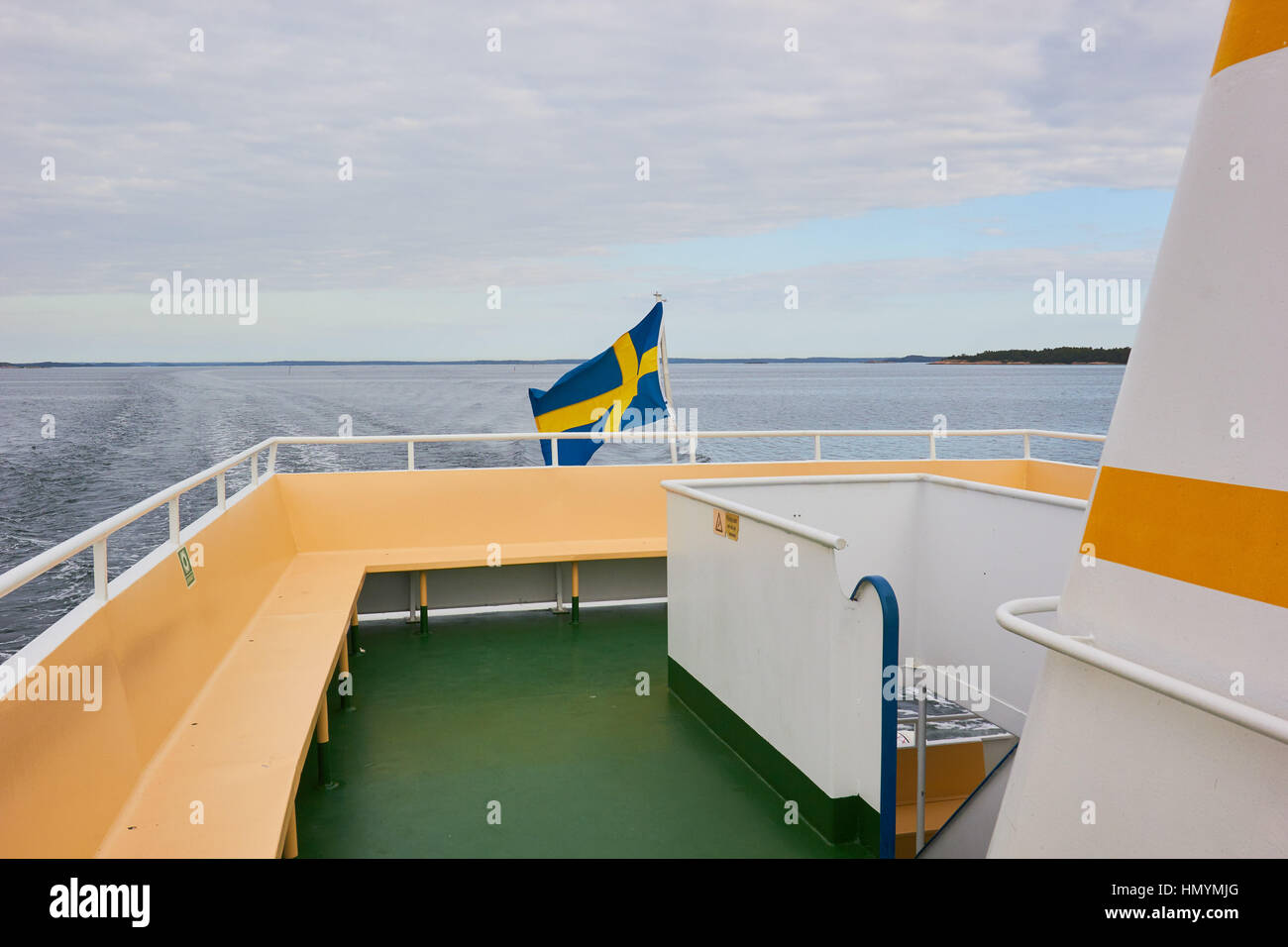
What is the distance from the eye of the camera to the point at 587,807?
341cm

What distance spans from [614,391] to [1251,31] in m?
8.01

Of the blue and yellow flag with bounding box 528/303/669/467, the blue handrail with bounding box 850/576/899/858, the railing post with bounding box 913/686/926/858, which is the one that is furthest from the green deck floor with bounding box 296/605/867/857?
the blue and yellow flag with bounding box 528/303/669/467

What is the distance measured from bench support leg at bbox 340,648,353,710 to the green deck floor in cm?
4

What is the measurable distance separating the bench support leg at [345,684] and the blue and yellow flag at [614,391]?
3873 millimetres

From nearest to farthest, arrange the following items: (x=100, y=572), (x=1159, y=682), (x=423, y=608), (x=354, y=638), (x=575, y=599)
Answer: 1. (x=1159, y=682)
2. (x=100, y=572)
3. (x=354, y=638)
4. (x=423, y=608)
5. (x=575, y=599)

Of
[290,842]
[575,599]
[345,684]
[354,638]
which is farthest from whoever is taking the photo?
[575,599]

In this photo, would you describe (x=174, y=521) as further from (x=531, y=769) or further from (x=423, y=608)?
(x=423, y=608)

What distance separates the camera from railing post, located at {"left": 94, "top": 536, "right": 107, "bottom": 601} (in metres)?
2.52

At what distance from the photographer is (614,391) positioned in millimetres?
9391

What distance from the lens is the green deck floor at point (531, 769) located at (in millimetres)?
3174

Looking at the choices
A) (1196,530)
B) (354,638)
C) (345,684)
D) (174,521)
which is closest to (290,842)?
(174,521)

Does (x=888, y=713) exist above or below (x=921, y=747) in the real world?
above

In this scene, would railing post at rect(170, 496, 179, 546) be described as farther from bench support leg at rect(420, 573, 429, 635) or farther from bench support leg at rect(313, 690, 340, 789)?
bench support leg at rect(420, 573, 429, 635)

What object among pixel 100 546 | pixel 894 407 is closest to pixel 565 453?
pixel 100 546
